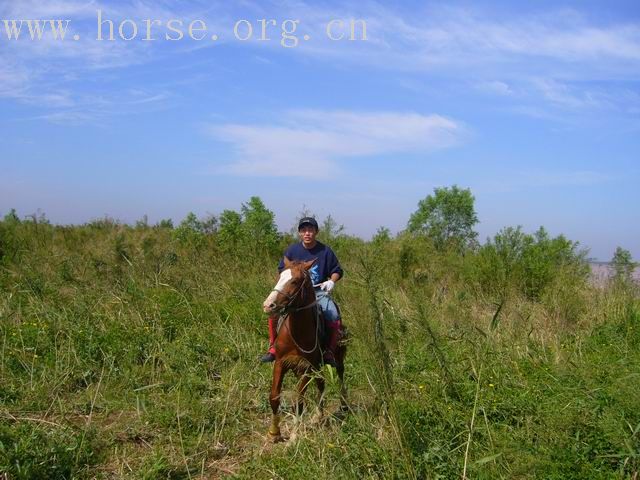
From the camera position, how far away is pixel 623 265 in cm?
1030

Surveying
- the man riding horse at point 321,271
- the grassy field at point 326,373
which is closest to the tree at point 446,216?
the grassy field at point 326,373

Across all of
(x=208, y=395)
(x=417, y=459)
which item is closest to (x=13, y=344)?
(x=208, y=395)

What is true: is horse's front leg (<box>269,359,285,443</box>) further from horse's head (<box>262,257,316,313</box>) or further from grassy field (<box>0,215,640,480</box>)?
horse's head (<box>262,257,316,313</box>)

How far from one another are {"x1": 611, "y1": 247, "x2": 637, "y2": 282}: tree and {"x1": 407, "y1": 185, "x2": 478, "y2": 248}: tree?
483 centimetres

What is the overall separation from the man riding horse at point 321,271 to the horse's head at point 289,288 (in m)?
0.50

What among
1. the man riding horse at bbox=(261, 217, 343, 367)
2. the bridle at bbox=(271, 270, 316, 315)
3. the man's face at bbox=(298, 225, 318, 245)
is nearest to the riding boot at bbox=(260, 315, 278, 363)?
the man riding horse at bbox=(261, 217, 343, 367)

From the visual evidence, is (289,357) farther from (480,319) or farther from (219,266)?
(219,266)

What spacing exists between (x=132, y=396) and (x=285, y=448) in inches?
93.4

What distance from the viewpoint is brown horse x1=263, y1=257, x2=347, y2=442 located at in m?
Result: 5.30

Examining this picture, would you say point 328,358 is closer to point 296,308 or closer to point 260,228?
point 296,308

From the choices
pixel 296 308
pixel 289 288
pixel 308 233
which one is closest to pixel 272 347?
pixel 296 308

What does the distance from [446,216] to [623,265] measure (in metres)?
6.95

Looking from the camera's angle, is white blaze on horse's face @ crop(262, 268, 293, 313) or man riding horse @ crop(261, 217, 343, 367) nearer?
white blaze on horse's face @ crop(262, 268, 293, 313)

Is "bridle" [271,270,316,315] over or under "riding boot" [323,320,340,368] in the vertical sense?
over
